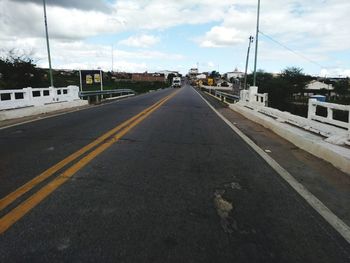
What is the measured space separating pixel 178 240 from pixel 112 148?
4749 millimetres

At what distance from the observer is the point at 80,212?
13.5ft

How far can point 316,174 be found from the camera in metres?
6.23

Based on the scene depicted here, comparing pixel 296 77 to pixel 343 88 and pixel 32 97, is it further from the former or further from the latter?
pixel 32 97

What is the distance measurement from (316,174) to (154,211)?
3.45 m

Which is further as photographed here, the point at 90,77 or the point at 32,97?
the point at 90,77

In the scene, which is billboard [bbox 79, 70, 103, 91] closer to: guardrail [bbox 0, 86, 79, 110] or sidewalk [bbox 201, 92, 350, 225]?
guardrail [bbox 0, 86, 79, 110]

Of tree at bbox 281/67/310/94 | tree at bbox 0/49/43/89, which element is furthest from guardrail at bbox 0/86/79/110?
tree at bbox 281/67/310/94

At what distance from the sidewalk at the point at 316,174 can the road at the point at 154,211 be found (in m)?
0.39

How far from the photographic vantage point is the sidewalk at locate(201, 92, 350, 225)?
480 centimetres

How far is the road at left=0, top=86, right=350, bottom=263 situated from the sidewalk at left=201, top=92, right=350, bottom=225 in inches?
15.4

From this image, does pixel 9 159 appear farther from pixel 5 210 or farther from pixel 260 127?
pixel 260 127

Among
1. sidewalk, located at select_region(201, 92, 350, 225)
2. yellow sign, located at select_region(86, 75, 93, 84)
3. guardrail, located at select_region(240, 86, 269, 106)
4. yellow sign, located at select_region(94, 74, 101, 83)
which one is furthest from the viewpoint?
yellow sign, located at select_region(94, 74, 101, 83)

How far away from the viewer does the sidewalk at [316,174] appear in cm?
480

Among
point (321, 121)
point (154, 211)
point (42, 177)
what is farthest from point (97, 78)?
point (154, 211)
